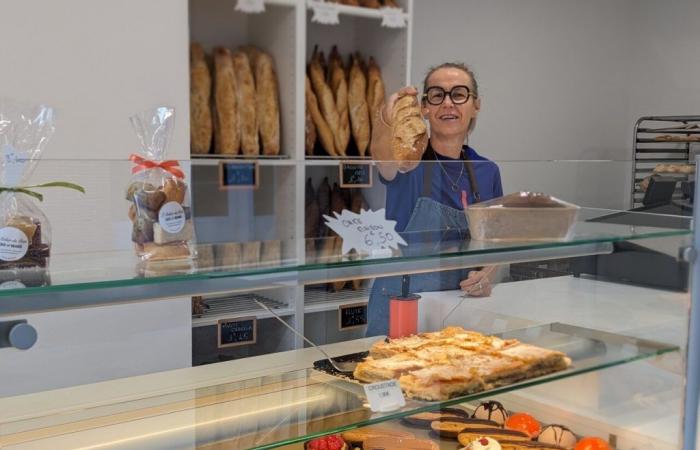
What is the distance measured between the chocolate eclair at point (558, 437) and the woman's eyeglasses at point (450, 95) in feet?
2.90

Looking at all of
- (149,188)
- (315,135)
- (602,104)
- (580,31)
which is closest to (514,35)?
(580,31)

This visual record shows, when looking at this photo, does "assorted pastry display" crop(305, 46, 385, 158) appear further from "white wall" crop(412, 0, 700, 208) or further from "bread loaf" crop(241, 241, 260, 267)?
"bread loaf" crop(241, 241, 260, 267)

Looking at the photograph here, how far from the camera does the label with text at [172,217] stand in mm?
1017

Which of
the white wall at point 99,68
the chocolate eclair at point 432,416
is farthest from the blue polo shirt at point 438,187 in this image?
the white wall at point 99,68

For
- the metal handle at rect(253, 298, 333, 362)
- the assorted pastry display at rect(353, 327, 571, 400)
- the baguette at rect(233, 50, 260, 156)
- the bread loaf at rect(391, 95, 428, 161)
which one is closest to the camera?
the metal handle at rect(253, 298, 333, 362)

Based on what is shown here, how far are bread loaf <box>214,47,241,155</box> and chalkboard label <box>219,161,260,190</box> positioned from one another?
163 cm

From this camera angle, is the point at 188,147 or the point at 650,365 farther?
the point at 188,147

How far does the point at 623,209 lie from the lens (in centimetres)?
144

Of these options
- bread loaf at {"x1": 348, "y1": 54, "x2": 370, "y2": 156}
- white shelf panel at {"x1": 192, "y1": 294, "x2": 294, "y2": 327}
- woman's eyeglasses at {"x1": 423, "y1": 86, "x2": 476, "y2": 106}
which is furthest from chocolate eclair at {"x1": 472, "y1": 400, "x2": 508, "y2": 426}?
bread loaf at {"x1": 348, "y1": 54, "x2": 370, "y2": 156}

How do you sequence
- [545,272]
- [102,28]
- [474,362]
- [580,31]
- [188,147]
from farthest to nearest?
1. [580,31]
2. [188,147]
3. [102,28]
4. [545,272]
5. [474,362]

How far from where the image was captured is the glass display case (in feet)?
3.25

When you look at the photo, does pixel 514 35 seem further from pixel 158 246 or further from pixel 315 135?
pixel 158 246

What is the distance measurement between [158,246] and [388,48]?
222 cm

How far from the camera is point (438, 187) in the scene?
1314 mm
